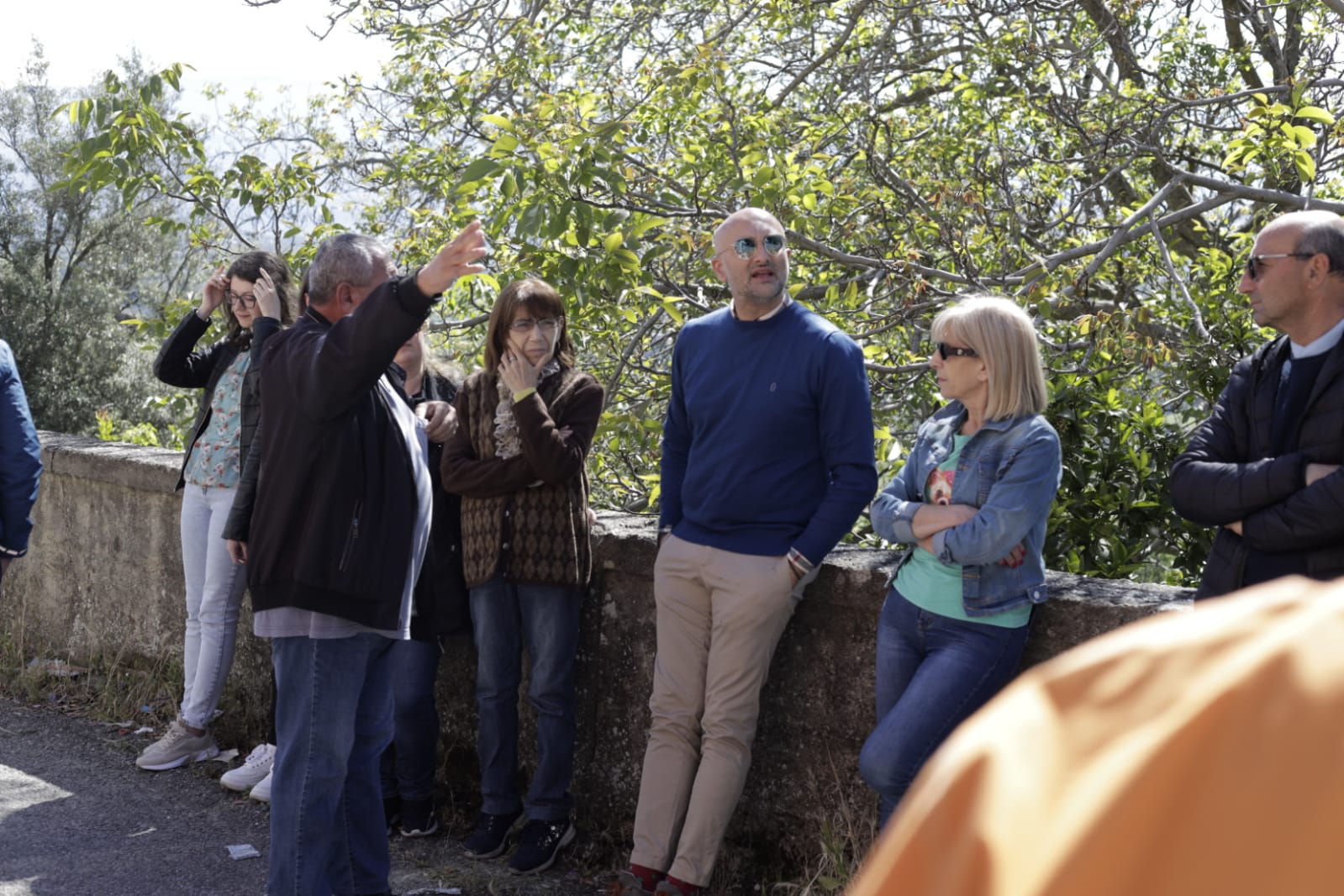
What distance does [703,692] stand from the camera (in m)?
4.35

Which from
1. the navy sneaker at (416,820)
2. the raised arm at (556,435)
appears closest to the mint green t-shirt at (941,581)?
the raised arm at (556,435)

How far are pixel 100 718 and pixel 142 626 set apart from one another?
1.69 feet

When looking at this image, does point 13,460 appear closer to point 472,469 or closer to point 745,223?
point 472,469

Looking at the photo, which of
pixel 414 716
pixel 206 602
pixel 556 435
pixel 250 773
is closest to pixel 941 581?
pixel 556 435

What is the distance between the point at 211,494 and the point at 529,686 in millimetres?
1677

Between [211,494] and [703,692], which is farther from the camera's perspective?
[211,494]

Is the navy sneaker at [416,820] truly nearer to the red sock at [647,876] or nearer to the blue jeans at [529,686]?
the blue jeans at [529,686]

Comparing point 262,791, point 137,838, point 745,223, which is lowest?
point 137,838

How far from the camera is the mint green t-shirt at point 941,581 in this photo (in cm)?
371

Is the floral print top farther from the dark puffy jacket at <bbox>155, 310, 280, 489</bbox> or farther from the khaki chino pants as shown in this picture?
the khaki chino pants

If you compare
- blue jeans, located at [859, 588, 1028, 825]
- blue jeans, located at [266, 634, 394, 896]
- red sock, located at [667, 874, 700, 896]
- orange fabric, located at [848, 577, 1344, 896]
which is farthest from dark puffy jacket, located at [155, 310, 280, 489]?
orange fabric, located at [848, 577, 1344, 896]

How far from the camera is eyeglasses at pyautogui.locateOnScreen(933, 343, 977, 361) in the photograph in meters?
3.79

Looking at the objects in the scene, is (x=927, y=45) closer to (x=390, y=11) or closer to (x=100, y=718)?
(x=390, y=11)

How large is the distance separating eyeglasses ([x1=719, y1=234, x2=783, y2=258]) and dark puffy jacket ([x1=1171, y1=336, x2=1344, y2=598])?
1.41 m
